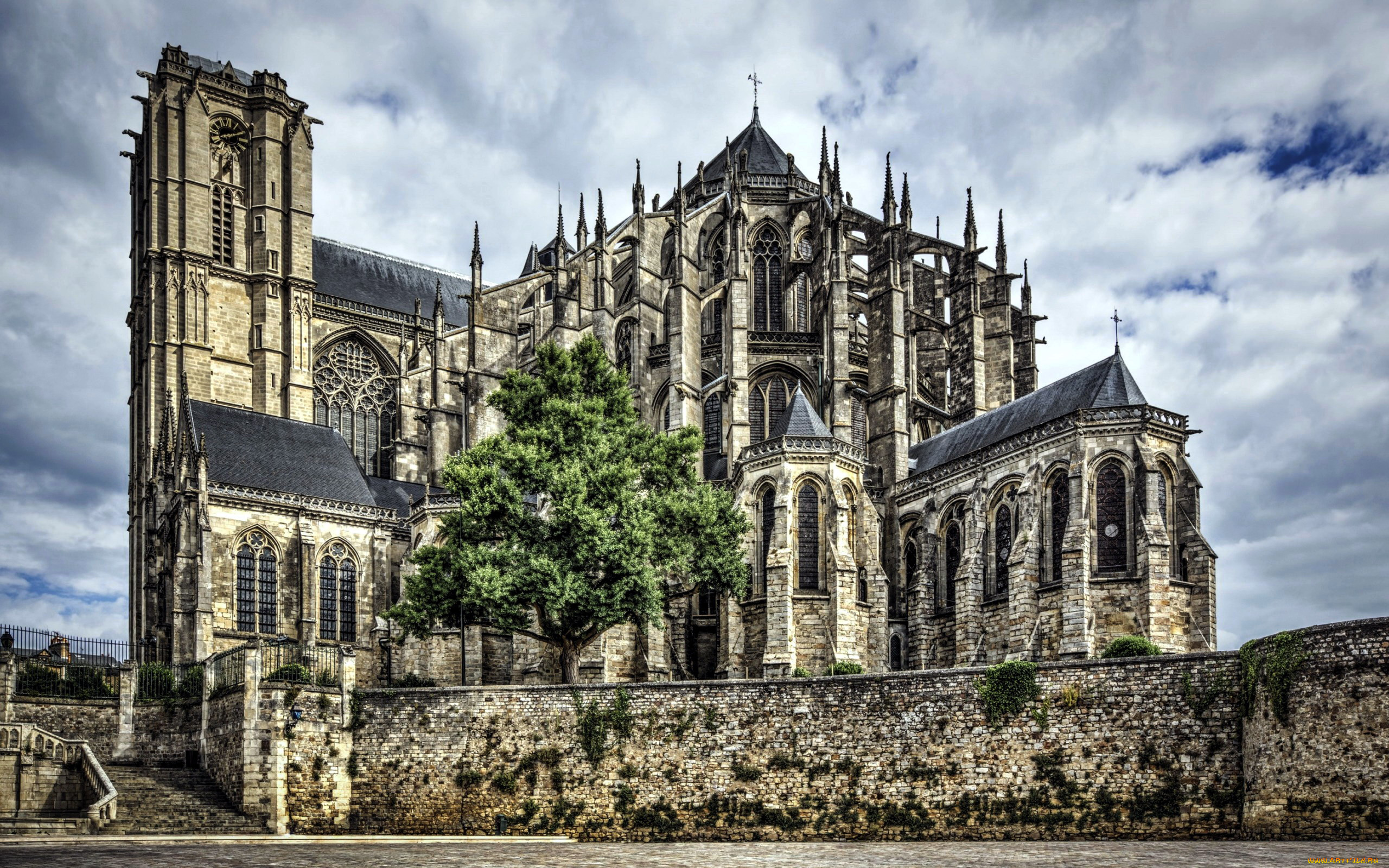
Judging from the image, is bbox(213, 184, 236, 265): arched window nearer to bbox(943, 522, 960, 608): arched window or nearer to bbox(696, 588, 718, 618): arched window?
bbox(696, 588, 718, 618): arched window

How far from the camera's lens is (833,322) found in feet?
165

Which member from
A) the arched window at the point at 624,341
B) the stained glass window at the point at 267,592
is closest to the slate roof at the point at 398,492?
the stained glass window at the point at 267,592

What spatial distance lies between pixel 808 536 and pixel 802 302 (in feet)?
52.2

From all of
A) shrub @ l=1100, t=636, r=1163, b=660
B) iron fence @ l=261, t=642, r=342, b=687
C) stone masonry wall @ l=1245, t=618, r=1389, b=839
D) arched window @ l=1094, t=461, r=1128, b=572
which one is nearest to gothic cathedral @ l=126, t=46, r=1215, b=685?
arched window @ l=1094, t=461, r=1128, b=572

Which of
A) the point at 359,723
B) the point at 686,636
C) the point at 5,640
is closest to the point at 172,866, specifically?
the point at 359,723

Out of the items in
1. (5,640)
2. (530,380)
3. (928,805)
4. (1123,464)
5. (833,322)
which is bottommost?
(928,805)

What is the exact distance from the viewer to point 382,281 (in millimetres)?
67312

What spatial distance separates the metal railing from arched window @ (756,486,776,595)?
55.9 feet

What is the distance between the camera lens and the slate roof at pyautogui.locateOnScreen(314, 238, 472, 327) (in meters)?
64.9

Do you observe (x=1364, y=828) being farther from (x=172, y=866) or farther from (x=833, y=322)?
(x=833, y=322)

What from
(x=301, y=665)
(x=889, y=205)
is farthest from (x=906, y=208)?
(x=301, y=665)

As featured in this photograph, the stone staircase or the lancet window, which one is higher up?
the lancet window

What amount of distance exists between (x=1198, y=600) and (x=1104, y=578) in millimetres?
2569

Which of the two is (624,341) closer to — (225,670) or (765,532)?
(765,532)
